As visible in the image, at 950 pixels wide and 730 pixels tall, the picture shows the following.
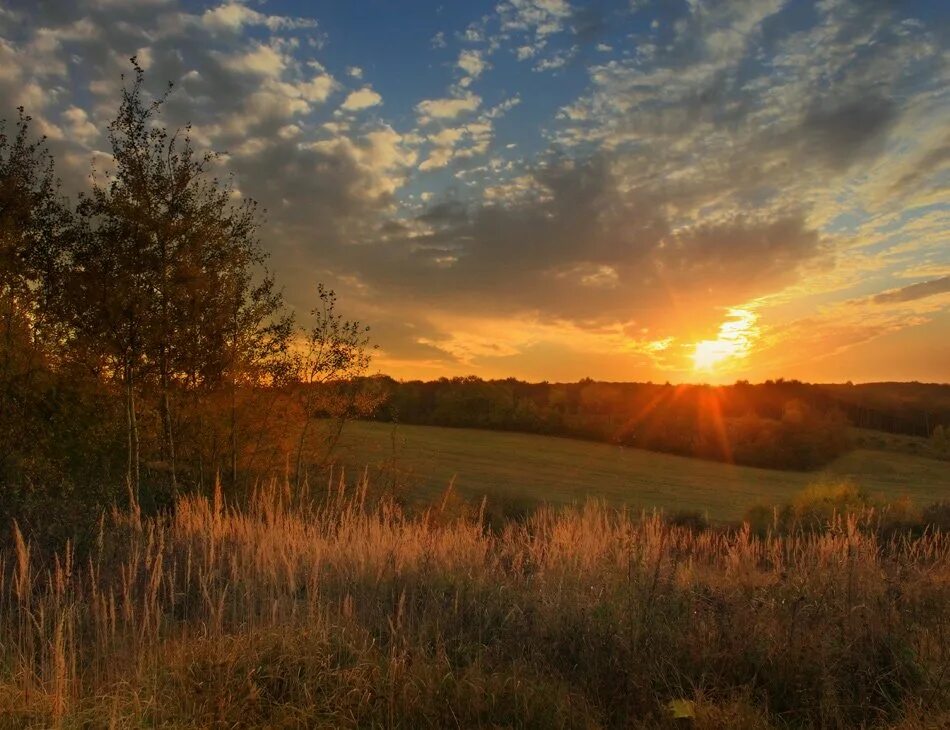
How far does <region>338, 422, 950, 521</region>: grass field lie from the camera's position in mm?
33781

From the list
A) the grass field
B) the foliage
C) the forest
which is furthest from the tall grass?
the foliage

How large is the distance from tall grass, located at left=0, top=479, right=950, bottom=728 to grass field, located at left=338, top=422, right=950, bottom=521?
2004 centimetres

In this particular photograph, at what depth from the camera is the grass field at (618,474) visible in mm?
33781

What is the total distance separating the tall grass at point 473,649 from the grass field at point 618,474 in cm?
2004

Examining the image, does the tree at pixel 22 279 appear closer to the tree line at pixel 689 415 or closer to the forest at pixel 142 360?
the forest at pixel 142 360

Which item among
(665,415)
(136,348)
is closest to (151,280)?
(136,348)

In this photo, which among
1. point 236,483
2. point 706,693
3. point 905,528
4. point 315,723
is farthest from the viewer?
point 905,528

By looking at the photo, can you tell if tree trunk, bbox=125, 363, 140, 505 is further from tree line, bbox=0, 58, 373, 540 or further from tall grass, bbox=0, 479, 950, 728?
tall grass, bbox=0, 479, 950, 728

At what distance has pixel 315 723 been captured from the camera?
4.72m

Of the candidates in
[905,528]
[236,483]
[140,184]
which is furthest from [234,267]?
[905,528]

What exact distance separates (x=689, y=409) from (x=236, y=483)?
145ft

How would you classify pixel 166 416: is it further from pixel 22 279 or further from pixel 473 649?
pixel 473 649

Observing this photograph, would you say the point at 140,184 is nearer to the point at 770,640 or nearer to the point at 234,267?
the point at 234,267

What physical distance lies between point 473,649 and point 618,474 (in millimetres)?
39552
